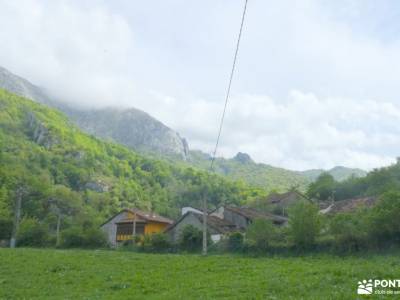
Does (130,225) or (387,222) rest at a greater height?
(130,225)

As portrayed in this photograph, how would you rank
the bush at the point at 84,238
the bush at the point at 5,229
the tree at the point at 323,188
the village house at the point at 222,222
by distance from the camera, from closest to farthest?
1. the bush at the point at 84,238
2. the village house at the point at 222,222
3. the bush at the point at 5,229
4. the tree at the point at 323,188

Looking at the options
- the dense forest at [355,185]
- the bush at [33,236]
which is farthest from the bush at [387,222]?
the bush at [33,236]

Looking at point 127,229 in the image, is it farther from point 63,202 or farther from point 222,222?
point 63,202

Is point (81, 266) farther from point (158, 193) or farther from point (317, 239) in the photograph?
point (158, 193)

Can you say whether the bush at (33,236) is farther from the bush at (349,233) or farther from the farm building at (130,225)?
the bush at (349,233)

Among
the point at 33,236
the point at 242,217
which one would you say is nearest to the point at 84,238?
the point at 33,236

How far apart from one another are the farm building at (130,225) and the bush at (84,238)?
537 inches

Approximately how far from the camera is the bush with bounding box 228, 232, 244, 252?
118 feet

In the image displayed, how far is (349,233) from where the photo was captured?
29.7m

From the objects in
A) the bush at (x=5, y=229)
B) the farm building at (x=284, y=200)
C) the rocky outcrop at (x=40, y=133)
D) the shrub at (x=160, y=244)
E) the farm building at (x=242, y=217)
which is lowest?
the shrub at (x=160, y=244)

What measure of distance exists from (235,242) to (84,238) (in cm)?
1831

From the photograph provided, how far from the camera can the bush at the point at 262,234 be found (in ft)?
111

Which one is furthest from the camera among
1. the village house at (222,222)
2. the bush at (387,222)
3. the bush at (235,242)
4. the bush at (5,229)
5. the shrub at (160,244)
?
the bush at (5,229)

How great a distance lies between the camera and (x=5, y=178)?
90.4 m
